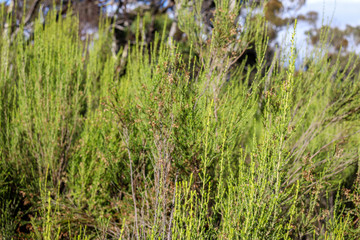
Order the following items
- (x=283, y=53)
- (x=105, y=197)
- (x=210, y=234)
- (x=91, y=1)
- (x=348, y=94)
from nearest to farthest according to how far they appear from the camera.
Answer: (x=210, y=234) < (x=283, y=53) < (x=105, y=197) < (x=348, y=94) < (x=91, y=1)

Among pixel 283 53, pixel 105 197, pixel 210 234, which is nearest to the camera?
pixel 210 234

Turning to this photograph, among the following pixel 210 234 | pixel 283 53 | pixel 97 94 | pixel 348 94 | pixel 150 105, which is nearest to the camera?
pixel 210 234

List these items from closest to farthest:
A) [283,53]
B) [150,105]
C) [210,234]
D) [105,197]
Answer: [210,234] → [150,105] → [283,53] → [105,197]

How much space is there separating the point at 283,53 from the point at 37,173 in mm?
3146

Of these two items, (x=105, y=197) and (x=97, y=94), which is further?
(x=97, y=94)

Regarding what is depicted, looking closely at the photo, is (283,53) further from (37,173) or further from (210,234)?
(37,173)

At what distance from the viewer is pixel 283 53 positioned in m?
2.91

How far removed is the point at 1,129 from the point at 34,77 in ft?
2.35

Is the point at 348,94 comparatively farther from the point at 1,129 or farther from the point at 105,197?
the point at 1,129

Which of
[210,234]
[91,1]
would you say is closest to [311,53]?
[210,234]

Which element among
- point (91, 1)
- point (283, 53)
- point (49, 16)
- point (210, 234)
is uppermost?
point (91, 1)

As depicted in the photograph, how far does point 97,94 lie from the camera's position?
428cm

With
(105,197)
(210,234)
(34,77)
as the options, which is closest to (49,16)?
(34,77)

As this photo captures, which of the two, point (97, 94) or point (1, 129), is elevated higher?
point (97, 94)
